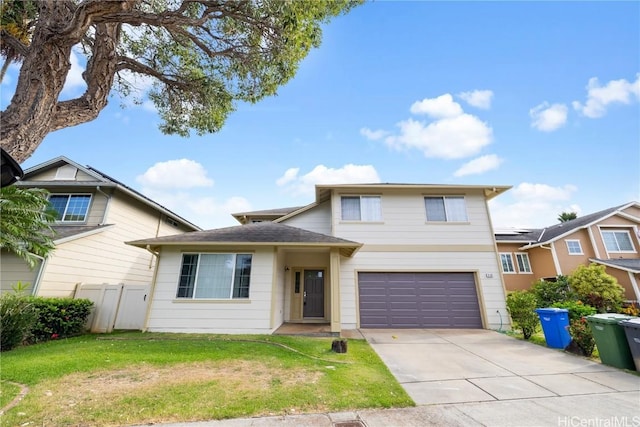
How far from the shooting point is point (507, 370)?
5.00 metres

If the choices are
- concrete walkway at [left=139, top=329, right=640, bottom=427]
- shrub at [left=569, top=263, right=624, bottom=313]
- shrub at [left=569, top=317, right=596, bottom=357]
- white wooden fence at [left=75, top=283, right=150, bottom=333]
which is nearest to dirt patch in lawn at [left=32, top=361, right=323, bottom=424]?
concrete walkway at [left=139, top=329, right=640, bottom=427]

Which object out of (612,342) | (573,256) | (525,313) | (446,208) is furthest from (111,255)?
(573,256)

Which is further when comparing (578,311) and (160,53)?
(160,53)

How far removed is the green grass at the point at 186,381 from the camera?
3.21 meters

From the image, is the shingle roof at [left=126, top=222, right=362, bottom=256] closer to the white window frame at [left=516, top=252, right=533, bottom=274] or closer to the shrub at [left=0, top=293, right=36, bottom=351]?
the shrub at [left=0, top=293, right=36, bottom=351]

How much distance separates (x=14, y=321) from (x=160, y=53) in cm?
835

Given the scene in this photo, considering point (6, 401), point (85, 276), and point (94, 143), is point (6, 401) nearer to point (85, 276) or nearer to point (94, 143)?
point (85, 276)

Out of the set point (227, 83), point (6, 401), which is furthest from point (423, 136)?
point (6, 401)

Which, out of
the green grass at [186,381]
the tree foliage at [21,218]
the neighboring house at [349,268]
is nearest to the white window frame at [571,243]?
the neighboring house at [349,268]

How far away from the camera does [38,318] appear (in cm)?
702

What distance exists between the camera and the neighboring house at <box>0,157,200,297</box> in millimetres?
8391

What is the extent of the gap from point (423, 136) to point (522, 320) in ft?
32.4

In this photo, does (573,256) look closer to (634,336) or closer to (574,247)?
(574,247)

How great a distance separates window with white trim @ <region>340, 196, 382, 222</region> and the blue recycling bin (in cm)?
599
